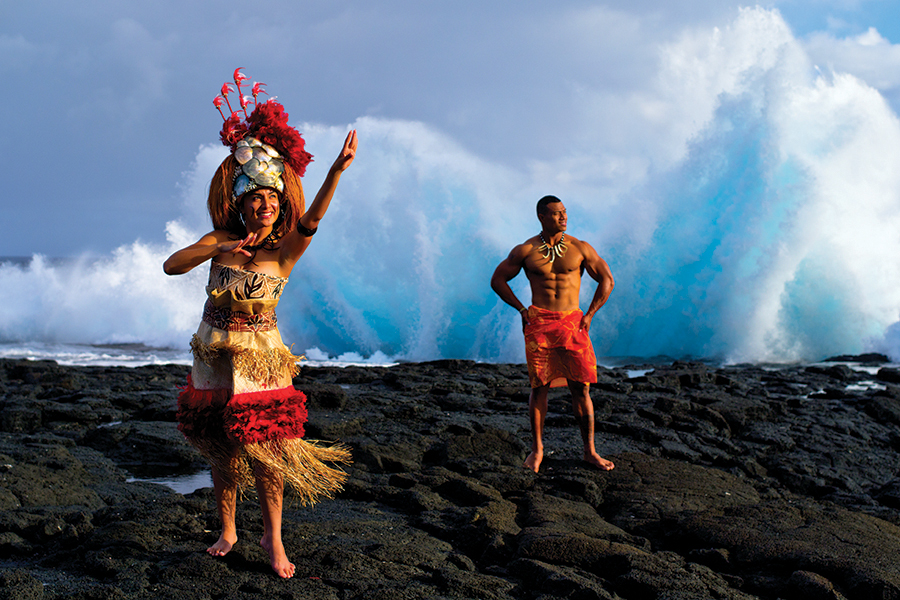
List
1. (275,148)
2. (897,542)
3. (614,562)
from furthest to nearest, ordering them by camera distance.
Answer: (897,542) → (614,562) → (275,148)

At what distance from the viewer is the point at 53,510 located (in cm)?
425

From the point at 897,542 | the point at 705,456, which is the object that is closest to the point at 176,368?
the point at 705,456

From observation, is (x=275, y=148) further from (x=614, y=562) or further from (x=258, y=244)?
(x=614, y=562)

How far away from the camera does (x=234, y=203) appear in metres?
3.19

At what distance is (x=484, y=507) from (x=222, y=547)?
5.64 feet

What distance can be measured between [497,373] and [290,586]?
1034 cm

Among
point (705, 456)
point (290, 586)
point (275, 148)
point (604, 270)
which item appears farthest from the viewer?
point (705, 456)

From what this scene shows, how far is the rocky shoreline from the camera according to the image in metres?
3.17

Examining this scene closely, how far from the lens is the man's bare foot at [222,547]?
321 centimetres

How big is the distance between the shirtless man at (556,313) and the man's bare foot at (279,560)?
8.91 feet

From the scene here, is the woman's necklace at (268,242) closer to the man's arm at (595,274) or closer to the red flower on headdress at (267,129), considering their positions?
the red flower on headdress at (267,129)

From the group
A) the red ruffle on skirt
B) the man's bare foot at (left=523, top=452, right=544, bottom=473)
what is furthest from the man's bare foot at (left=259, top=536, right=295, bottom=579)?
the man's bare foot at (left=523, top=452, right=544, bottom=473)

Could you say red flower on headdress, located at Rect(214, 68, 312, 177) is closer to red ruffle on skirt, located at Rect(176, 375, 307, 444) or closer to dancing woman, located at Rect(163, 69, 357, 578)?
dancing woman, located at Rect(163, 69, 357, 578)

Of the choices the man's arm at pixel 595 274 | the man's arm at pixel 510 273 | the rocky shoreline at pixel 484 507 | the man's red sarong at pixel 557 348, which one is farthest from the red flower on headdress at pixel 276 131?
the man's arm at pixel 595 274
